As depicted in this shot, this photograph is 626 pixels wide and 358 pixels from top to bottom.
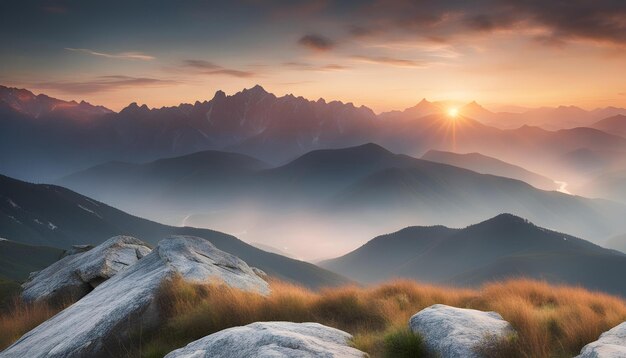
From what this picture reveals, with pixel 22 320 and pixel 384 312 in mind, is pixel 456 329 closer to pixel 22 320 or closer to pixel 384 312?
pixel 384 312

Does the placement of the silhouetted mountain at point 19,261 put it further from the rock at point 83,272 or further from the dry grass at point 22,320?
the dry grass at point 22,320

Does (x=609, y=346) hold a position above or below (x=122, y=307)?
above

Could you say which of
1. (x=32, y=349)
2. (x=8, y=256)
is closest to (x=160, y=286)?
(x=32, y=349)

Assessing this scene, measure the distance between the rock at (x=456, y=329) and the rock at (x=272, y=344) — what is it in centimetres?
147

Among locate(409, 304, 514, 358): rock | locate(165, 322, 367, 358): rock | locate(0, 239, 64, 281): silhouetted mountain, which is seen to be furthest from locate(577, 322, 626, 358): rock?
locate(0, 239, 64, 281): silhouetted mountain

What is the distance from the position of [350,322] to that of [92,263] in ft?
41.7

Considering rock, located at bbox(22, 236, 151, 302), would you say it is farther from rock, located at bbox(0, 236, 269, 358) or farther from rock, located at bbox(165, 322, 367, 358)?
rock, located at bbox(165, 322, 367, 358)

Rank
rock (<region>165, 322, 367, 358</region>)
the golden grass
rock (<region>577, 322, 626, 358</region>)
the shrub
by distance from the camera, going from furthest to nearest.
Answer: the golden grass, the shrub, rock (<region>165, 322, 367, 358</region>), rock (<region>577, 322, 626, 358</region>)

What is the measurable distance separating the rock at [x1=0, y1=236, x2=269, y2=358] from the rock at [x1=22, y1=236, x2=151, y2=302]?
3772 millimetres

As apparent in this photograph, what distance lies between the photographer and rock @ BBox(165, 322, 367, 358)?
823 centimetres

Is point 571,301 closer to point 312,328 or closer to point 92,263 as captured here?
point 312,328

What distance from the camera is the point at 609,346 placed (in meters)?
7.76

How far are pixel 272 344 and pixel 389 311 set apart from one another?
201 inches

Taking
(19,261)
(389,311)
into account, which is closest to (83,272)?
(389,311)
